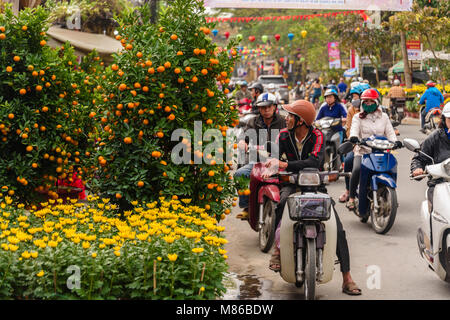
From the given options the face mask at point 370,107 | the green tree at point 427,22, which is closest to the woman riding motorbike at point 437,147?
A: the face mask at point 370,107

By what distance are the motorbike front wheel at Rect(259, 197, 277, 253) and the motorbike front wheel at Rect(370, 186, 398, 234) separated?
70.1 inches

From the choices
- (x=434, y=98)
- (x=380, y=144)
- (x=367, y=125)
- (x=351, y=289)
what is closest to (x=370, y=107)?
(x=367, y=125)

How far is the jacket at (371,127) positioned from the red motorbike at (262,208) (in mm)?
2282

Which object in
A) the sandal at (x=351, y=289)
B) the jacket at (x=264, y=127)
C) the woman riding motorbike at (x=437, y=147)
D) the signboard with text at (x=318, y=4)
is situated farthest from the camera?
the signboard with text at (x=318, y=4)

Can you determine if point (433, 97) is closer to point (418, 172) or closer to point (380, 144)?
point (380, 144)

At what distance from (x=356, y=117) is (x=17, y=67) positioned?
16.0 ft

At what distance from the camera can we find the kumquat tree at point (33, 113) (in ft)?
24.0

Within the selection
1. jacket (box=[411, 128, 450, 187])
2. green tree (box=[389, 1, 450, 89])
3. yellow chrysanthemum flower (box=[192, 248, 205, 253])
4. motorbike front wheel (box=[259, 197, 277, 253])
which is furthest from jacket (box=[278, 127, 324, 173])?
green tree (box=[389, 1, 450, 89])

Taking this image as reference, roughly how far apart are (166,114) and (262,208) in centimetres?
185

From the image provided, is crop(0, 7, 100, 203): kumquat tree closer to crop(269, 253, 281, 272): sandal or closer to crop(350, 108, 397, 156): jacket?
crop(269, 253, 281, 272): sandal

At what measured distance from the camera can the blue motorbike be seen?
919 centimetres

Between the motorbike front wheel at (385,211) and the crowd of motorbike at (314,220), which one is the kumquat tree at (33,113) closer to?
the crowd of motorbike at (314,220)

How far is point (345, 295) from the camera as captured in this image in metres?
6.35

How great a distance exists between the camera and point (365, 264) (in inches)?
300
